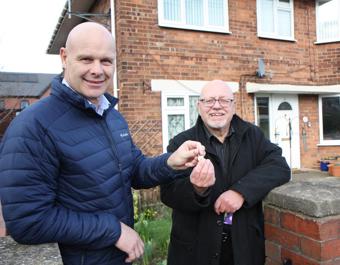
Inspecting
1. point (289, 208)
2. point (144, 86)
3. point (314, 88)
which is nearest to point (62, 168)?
point (289, 208)

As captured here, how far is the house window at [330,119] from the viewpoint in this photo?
10383 mm

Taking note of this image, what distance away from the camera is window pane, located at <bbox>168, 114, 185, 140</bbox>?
815 centimetres

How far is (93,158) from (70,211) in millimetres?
224

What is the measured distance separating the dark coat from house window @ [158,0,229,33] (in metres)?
6.32

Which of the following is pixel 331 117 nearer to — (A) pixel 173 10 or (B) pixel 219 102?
(A) pixel 173 10

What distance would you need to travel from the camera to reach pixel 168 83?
8.04m

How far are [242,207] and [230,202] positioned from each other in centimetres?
14

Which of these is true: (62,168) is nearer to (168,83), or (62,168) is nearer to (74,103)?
(74,103)

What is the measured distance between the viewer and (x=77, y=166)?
55.4 inches

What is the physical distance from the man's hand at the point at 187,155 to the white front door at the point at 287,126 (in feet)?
28.1

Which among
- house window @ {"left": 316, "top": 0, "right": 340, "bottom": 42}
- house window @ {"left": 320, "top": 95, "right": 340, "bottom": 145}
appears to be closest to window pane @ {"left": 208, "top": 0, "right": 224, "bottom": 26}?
house window @ {"left": 316, "top": 0, "right": 340, "bottom": 42}

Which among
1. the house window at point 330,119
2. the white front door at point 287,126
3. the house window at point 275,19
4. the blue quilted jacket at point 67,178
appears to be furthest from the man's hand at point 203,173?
the house window at point 330,119

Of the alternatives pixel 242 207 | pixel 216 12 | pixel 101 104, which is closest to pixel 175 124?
pixel 216 12

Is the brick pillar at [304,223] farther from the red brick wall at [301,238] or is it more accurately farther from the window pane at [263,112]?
the window pane at [263,112]
